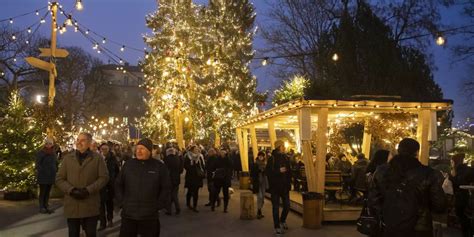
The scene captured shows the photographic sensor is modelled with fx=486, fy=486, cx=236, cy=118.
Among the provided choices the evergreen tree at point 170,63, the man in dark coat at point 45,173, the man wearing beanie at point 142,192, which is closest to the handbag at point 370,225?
the man wearing beanie at point 142,192

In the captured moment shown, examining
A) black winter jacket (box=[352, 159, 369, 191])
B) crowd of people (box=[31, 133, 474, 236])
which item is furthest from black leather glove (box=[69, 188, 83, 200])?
black winter jacket (box=[352, 159, 369, 191])

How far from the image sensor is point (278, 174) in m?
9.90

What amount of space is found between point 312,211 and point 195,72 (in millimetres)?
20715

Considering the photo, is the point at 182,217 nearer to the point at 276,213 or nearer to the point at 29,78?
the point at 276,213

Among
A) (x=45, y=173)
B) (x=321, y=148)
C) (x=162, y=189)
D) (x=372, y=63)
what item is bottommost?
(x=45, y=173)

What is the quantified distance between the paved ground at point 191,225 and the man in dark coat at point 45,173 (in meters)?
0.34

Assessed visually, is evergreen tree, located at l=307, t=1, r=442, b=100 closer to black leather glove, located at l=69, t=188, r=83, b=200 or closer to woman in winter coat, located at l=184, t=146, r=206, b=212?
woman in winter coat, located at l=184, t=146, r=206, b=212

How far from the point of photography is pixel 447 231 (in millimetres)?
10875

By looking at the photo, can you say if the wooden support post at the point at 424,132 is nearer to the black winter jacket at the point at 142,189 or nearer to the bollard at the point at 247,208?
the bollard at the point at 247,208

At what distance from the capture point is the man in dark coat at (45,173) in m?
12.2

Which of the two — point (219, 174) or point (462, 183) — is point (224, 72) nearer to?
point (219, 174)

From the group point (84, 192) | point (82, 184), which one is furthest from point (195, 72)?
point (84, 192)

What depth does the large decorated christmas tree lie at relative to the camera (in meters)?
28.0

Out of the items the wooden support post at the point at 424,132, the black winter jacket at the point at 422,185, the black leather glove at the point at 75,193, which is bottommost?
the black leather glove at the point at 75,193
